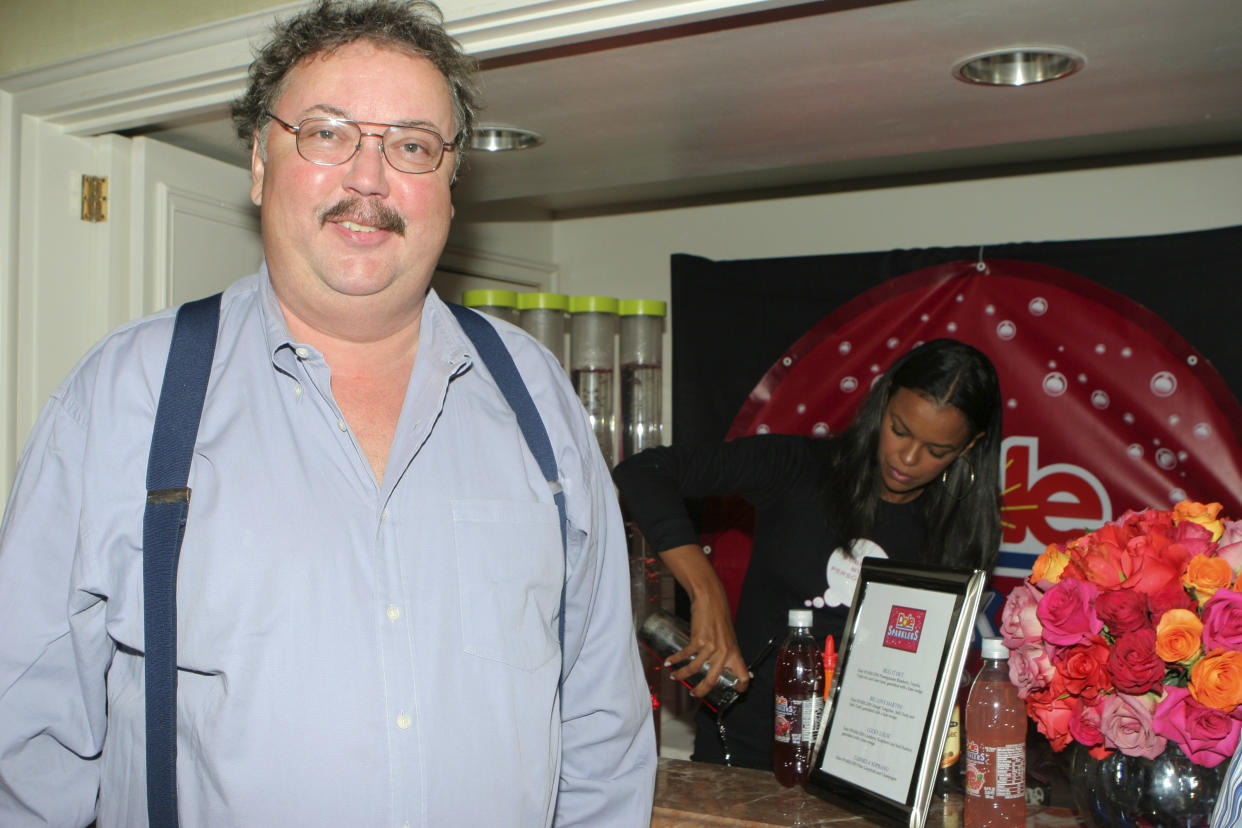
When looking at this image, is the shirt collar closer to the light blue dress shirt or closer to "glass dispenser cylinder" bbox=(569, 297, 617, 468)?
the light blue dress shirt

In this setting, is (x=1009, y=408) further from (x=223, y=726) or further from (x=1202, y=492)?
(x=223, y=726)

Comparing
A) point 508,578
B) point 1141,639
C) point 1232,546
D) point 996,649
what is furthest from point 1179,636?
point 508,578

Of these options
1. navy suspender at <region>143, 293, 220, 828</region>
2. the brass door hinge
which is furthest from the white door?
navy suspender at <region>143, 293, 220, 828</region>

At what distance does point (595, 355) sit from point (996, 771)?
68.6 inches

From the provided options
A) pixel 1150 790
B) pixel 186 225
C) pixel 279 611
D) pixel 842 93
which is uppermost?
pixel 842 93

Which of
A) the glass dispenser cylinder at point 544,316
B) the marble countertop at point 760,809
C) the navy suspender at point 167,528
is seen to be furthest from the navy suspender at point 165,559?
the glass dispenser cylinder at point 544,316

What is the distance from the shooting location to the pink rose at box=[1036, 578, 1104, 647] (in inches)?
47.7

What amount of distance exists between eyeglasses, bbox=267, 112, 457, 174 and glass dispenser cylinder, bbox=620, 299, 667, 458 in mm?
1771

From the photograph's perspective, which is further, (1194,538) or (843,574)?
(843,574)

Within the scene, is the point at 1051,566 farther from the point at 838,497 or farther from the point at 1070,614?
the point at 838,497

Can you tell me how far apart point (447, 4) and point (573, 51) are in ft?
0.88

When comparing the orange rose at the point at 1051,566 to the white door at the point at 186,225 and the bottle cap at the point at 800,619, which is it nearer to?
the bottle cap at the point at 800,619

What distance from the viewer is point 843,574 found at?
195 centimetres

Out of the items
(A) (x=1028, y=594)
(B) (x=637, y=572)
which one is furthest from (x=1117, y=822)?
(B) (x=637, y=572)
